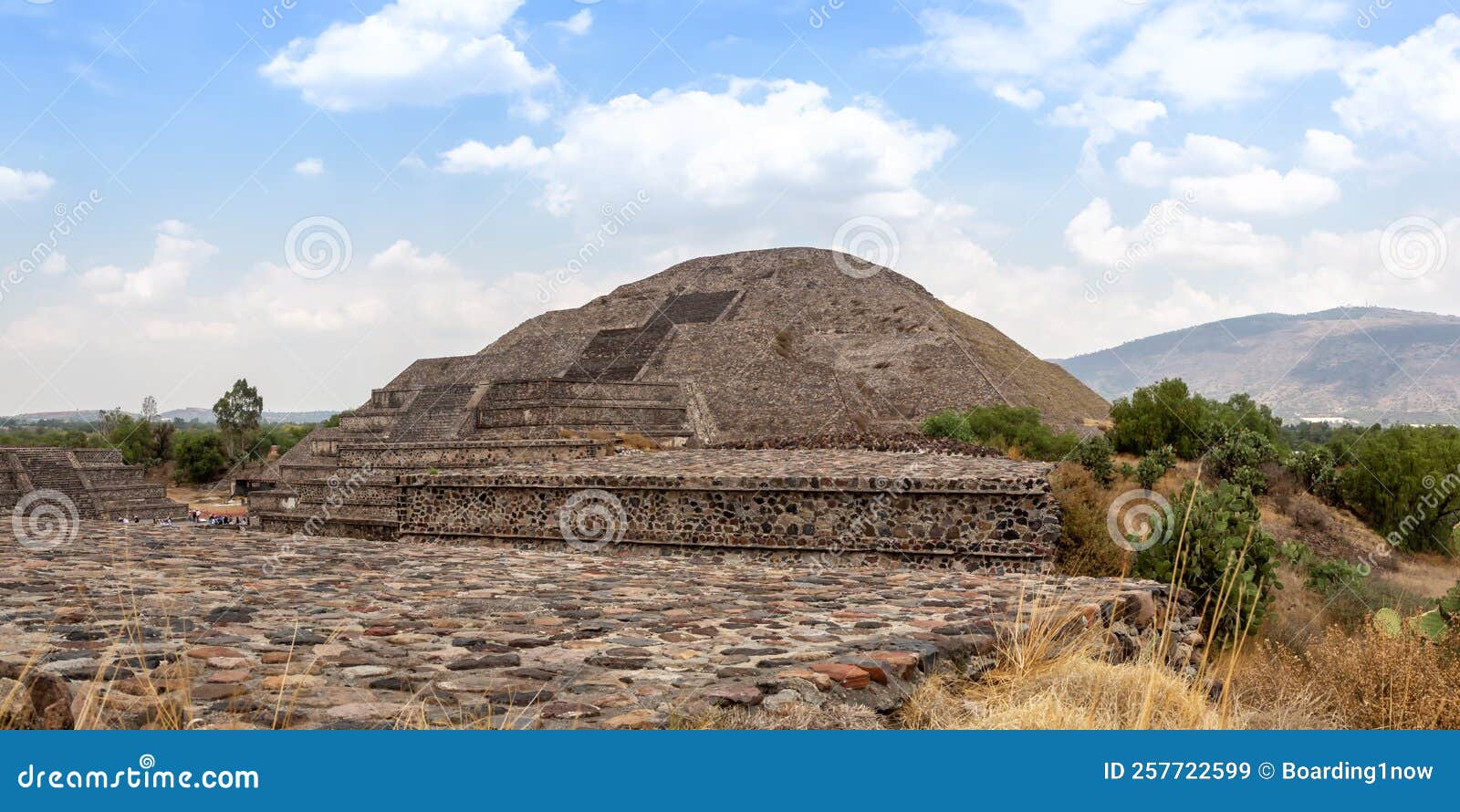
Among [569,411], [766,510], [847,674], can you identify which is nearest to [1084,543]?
[766,510]

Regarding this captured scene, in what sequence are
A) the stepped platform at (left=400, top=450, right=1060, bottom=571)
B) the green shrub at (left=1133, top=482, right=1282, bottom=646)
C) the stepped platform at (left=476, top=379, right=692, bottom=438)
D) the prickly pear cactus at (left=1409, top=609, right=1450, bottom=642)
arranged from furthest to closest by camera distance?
the stepped platform at (left=476, top=379, right=692, bottom=438), the stepped platform at (left=400, top=450, right=1060, bottom=571), the green shrub at (left=1133, top=482, right=1282, bottom=646), the prickly pear cactus at (left=1409, top=609, right=1450, bottom=642)

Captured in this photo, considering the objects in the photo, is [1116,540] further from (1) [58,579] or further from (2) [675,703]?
(1) [58,579]

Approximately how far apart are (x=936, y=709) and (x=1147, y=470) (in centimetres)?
1481

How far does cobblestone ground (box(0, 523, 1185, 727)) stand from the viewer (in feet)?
9.39

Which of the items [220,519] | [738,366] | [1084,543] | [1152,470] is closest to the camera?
[1084,543]

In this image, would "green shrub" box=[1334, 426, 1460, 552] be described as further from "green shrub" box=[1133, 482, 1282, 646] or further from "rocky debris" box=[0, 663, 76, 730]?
"rocky debris" box=[0, 663, 76, 730]

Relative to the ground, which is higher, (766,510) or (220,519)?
(766,510)

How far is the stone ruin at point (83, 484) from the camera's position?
22.9 m

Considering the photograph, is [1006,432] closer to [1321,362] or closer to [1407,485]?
[1407,485]

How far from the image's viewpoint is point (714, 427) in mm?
30547

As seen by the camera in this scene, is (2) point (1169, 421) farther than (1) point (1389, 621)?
Yes

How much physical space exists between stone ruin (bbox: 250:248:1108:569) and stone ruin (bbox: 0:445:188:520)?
3843 millimetres

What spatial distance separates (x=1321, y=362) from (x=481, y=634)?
9125 centimetres

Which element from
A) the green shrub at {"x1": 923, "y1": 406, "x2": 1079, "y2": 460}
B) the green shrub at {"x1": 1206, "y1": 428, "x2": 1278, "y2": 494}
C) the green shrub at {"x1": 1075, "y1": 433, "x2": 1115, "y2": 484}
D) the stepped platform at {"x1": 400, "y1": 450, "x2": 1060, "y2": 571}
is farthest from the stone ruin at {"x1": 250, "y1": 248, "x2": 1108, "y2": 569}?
the green shrub at {"x1": 1206, "y1": 428, "x2": 1278, "y2": 494}
